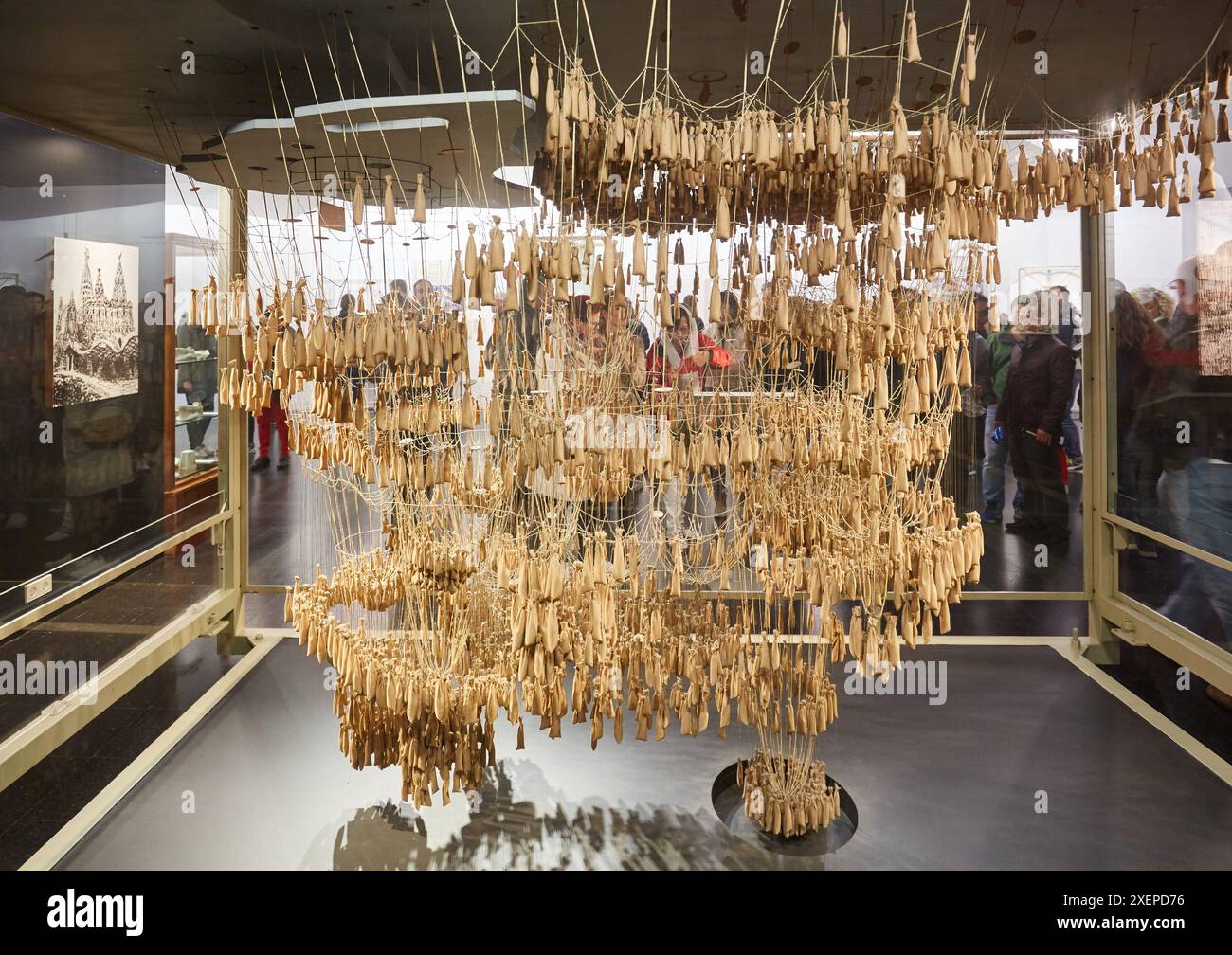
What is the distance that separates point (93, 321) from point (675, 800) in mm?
2476

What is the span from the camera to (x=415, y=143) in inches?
83.4

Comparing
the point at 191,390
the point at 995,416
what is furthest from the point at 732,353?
the point at 191,390

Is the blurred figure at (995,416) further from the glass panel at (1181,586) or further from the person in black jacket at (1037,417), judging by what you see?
the glass panel at (1181,586)

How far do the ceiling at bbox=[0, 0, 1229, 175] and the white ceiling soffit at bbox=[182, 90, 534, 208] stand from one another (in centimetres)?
4

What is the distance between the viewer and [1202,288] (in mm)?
2742

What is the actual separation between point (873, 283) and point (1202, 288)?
1.40 metres

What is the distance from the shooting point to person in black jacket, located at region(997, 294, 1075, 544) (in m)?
3.46

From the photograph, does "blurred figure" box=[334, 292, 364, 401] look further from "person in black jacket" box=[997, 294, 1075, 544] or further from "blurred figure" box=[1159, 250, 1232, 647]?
"blurred figure" box=[1159, 250, 1232, 647]

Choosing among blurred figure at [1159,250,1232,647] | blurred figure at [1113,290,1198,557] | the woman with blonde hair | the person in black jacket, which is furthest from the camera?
the person in black jacket

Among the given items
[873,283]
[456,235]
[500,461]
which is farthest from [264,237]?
[873,283]

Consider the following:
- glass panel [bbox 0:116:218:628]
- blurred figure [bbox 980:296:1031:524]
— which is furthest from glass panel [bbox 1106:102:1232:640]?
glass panel [bbox 0:116:218:628]

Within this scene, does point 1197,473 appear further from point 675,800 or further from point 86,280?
point 86,280

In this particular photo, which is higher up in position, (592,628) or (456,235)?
(456,235)

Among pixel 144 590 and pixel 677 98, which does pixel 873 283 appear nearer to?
pixel 677 98
